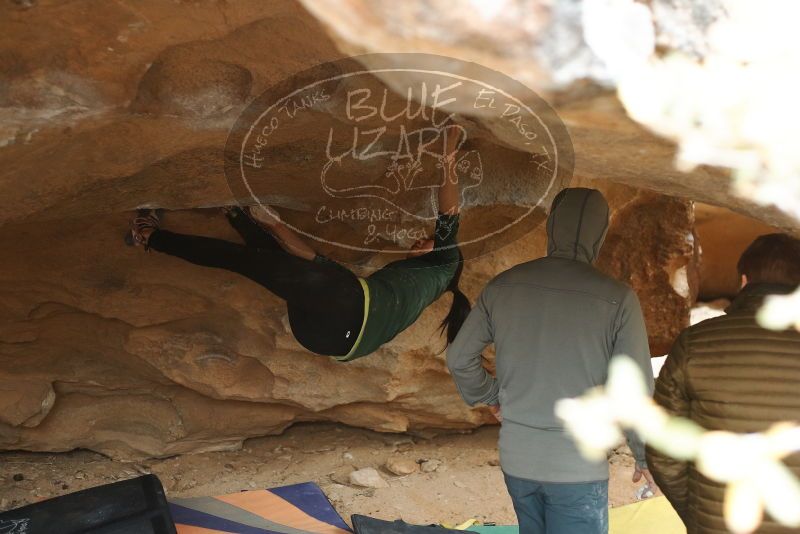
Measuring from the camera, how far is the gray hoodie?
6.81 feet

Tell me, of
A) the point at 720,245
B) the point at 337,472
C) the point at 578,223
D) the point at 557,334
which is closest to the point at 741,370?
the point at 557,334

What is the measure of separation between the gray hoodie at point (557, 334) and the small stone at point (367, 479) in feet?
5.86

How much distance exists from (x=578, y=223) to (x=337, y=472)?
229 cm

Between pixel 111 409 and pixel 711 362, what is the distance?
3.06 meters

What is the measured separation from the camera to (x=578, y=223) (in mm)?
2170

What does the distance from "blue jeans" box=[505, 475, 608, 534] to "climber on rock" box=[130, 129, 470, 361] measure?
93cm

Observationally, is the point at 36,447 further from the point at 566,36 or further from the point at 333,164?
the point at 566,36

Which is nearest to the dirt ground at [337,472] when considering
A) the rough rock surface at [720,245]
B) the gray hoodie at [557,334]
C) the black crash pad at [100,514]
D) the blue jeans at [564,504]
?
the black crash pad at [100,514]

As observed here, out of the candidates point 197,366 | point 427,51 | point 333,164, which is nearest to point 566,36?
point 427,51

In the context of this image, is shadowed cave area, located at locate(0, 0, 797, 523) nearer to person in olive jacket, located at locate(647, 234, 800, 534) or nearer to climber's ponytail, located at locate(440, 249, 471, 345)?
person in olive jacket, located at locate(647, 234, 800, 534)

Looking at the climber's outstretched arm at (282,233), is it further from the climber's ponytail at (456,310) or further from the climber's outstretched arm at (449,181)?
the climber's ponytail at (456,310)

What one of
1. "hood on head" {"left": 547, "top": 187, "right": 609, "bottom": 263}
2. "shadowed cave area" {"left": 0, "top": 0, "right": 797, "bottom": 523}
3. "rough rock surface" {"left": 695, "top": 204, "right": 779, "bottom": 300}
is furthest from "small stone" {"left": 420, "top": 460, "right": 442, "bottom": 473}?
"rough rock surface" {"left": 695, "top": 204, "right": 779, "bottom": 300}

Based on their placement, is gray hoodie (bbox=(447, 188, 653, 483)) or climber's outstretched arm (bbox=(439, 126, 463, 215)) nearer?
gray hoodie (bbox=(447, 188, 653, 483))

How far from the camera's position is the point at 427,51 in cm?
151
